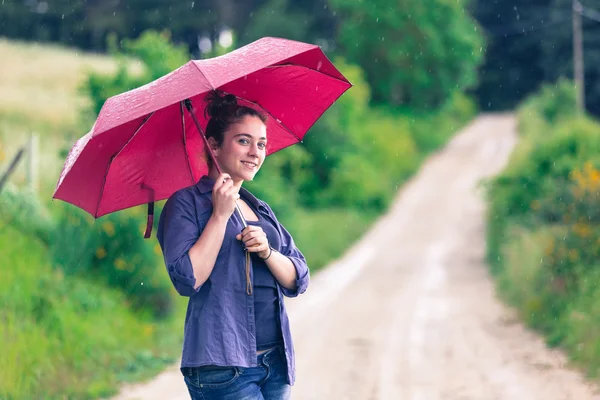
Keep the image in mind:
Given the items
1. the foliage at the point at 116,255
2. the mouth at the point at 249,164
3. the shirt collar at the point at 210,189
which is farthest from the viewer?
the foliage at the point at 116,255

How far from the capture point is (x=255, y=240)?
2877 mm

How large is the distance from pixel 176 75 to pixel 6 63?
29.0 metres

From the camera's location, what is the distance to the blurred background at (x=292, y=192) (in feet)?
26.1

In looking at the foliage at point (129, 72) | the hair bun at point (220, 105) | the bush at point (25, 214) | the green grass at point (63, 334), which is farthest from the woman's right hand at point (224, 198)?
the foliage at point (129, 72)

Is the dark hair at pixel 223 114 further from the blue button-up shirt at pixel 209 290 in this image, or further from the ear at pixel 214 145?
the blue button-up shirt at pixel 209 290

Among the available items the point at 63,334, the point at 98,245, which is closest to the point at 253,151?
the point at 63,334

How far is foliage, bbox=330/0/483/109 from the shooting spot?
39.8 m

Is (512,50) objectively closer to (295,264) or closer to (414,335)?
(414,335)

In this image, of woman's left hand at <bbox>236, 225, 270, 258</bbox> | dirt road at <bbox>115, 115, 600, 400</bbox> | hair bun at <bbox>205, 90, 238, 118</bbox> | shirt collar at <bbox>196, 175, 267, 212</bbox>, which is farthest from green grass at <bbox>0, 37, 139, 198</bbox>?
woman's left hand at <bbox>236, 225, 270, 258</bbox>

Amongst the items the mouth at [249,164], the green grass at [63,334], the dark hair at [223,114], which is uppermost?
the dark hair at [223,114]

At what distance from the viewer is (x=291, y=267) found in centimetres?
305

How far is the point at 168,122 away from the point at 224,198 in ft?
2.33

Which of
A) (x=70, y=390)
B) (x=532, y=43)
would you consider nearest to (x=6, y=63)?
(x=70, y=390)

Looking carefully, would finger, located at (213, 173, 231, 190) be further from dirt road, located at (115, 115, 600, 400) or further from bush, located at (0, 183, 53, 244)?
bush, located at (0, 183, 53, 244)
